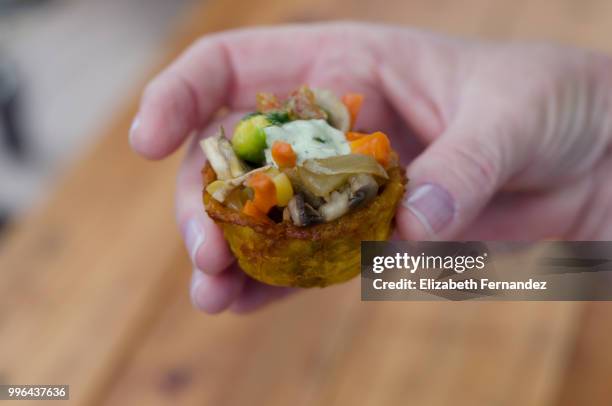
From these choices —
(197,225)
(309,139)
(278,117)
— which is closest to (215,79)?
(197,225)

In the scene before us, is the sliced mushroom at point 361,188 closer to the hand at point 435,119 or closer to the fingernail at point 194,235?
the hand at point 435,119

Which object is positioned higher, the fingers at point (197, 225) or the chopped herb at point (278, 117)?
the chopped herb at point (278, 117)

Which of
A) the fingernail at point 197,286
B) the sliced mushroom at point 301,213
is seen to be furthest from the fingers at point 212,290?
the sliced mushroom at point 301,213

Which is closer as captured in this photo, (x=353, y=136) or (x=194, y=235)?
(x=353, y=136)

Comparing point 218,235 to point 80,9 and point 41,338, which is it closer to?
point 41,338

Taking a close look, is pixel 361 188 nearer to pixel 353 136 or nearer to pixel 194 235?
pixel 353 136

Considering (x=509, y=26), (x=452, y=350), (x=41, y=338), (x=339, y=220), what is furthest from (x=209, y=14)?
(x=339, y=220)

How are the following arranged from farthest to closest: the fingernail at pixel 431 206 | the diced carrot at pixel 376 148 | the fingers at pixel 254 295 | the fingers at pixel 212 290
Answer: the fingers at pixel 254 295 → the fingers at pixel 212 290 → the fingernail at pixel 431 206 → the diced carrot at pixel 376 148

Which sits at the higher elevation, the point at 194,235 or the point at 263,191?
the point at 263,191
